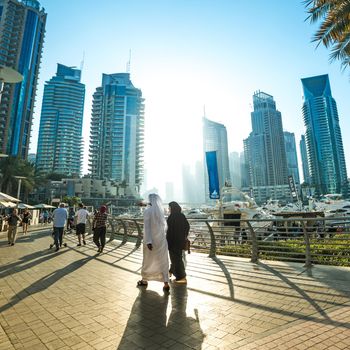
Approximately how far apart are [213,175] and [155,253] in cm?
1243

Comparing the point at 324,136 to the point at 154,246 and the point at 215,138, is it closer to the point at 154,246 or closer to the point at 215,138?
the point at 215,138

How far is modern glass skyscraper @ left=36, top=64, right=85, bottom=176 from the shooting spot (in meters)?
164

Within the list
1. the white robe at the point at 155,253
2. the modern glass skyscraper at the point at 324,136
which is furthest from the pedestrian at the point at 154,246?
the modern glass skyscraper at the point at 324,136

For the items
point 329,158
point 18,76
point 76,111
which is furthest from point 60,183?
point 329,158

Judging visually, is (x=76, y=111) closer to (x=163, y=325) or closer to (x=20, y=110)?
(x=20, y=110)

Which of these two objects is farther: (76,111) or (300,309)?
(76,111)

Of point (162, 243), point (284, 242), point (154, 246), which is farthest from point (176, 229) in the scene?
point (284, 242)

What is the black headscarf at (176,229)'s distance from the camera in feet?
18.6

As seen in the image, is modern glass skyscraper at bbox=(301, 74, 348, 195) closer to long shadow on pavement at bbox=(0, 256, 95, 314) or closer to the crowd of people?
the crowd of people

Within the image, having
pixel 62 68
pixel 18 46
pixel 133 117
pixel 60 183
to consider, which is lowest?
pixel 60 183

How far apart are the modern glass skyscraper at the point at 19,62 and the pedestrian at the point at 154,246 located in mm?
109877

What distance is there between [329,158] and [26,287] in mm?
158404

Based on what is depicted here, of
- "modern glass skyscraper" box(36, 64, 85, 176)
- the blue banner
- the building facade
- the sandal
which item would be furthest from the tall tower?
the sandal

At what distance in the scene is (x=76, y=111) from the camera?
175 m
